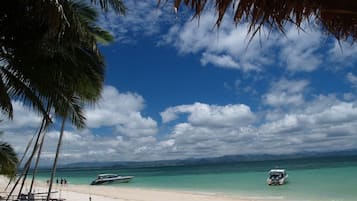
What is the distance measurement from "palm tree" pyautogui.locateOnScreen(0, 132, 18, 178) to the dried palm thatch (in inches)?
400

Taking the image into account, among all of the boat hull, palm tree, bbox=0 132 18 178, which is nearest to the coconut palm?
palm tree, bbox=0 132 18 178

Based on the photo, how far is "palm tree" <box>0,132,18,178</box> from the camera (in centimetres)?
1113

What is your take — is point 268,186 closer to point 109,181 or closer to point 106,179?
point 106,179

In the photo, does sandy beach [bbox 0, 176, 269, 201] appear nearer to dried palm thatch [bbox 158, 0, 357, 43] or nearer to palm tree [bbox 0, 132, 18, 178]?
palm tree [bbox 0, 132, 18, 178]

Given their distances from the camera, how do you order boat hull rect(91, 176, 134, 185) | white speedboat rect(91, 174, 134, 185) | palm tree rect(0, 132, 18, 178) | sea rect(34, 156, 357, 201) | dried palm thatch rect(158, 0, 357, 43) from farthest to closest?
white speedboat rect(91, 174, 134, 185), boat hull rect(91, 176, 134, 185), sea rect(34, 156, 357, 201), palm tree rect(0, 132, 18, 178), dried palm thatch rect(158, 0, 357, 43)

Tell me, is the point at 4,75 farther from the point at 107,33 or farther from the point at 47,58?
→ the point at 107,33

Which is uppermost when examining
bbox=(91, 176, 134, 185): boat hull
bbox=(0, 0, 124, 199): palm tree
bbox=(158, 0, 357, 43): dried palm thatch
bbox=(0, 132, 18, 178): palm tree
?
bbox=(91, 176, 134, 185): boat hull

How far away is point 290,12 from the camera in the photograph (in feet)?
7.12

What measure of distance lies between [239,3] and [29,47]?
5.76 meters

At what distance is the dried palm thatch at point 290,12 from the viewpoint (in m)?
2.10

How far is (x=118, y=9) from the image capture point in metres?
6.67

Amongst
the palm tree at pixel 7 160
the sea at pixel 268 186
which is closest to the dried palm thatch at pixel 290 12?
the palm tree at pixel 7 160

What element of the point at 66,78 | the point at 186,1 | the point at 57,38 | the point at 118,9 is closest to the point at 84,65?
the point at 66,78

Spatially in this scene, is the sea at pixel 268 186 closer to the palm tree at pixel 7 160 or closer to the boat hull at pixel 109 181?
the boat hull at pixel 109 181
